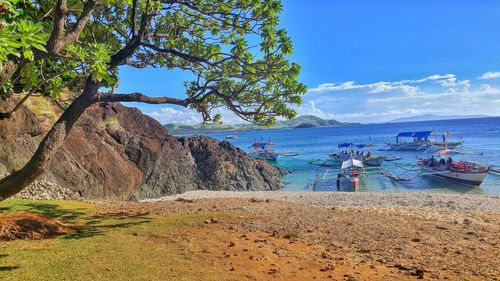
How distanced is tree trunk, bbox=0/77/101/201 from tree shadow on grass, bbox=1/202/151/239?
2572 millimetres

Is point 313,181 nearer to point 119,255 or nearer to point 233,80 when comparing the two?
point 233,80

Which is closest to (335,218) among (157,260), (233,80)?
(233,80)

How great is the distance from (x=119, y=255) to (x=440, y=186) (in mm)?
35350

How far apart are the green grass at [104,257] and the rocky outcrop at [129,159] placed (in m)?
10.8

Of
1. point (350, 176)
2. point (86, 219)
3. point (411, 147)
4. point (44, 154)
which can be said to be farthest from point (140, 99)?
point (411, 147)

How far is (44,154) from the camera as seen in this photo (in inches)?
277

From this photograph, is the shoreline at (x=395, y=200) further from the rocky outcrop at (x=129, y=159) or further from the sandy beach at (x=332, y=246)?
the sandy beach at (x=332, y=246)

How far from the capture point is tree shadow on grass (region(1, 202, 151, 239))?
9.80 metres

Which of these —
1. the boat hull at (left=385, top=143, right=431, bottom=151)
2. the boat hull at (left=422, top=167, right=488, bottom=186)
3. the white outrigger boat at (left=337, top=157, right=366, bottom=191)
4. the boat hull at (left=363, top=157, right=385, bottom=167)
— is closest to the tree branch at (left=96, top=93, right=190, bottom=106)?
the white outrigger boat at (left=337, top=157, right=366, bottom=191)

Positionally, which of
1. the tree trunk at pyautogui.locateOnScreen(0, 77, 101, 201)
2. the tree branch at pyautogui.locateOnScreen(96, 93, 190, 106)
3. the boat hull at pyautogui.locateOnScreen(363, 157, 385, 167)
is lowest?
the boat hull at pyautogui.locateOnScreen(363, 157, 385, 167)

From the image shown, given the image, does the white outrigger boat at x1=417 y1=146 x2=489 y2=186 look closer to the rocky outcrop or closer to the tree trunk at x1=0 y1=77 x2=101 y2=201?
the rocky outcrop

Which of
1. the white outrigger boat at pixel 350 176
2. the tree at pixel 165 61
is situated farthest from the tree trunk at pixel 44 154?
the white outrigger boat at pixel 350 176

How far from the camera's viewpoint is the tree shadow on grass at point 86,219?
32.2 ft

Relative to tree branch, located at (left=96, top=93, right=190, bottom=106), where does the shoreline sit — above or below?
below
